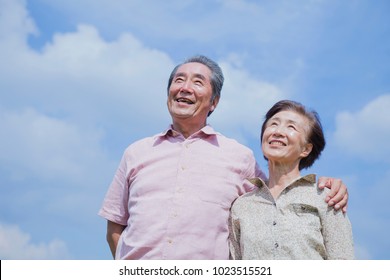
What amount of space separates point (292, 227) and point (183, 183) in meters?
1.05

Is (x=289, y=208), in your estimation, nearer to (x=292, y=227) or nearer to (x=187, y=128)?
(x=292, y=227)

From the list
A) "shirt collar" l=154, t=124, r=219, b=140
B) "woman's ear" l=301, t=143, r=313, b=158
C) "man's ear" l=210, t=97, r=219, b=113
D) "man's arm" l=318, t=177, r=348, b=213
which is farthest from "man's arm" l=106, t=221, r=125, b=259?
"man's arm" l=318, t=177, r=348, b=213

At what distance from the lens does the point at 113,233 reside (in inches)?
216

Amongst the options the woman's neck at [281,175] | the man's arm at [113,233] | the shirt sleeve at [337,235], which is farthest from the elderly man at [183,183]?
the woman's neck at [281,175]

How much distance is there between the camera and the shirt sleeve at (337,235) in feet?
14.7

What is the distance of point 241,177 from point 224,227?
56 cm

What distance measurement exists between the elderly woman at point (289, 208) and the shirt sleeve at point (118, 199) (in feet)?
3.85

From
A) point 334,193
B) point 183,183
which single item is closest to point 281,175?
point 334,193

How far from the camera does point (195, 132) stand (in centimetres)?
550

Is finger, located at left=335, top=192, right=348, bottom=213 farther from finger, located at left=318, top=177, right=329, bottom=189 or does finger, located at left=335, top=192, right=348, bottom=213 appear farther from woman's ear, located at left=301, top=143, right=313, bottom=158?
woman's ear, located at left=301, top=143, right=313, bottom=158

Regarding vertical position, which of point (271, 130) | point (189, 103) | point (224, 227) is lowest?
point (224, 227)

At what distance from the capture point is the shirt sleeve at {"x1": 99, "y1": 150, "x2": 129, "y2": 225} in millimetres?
5449
